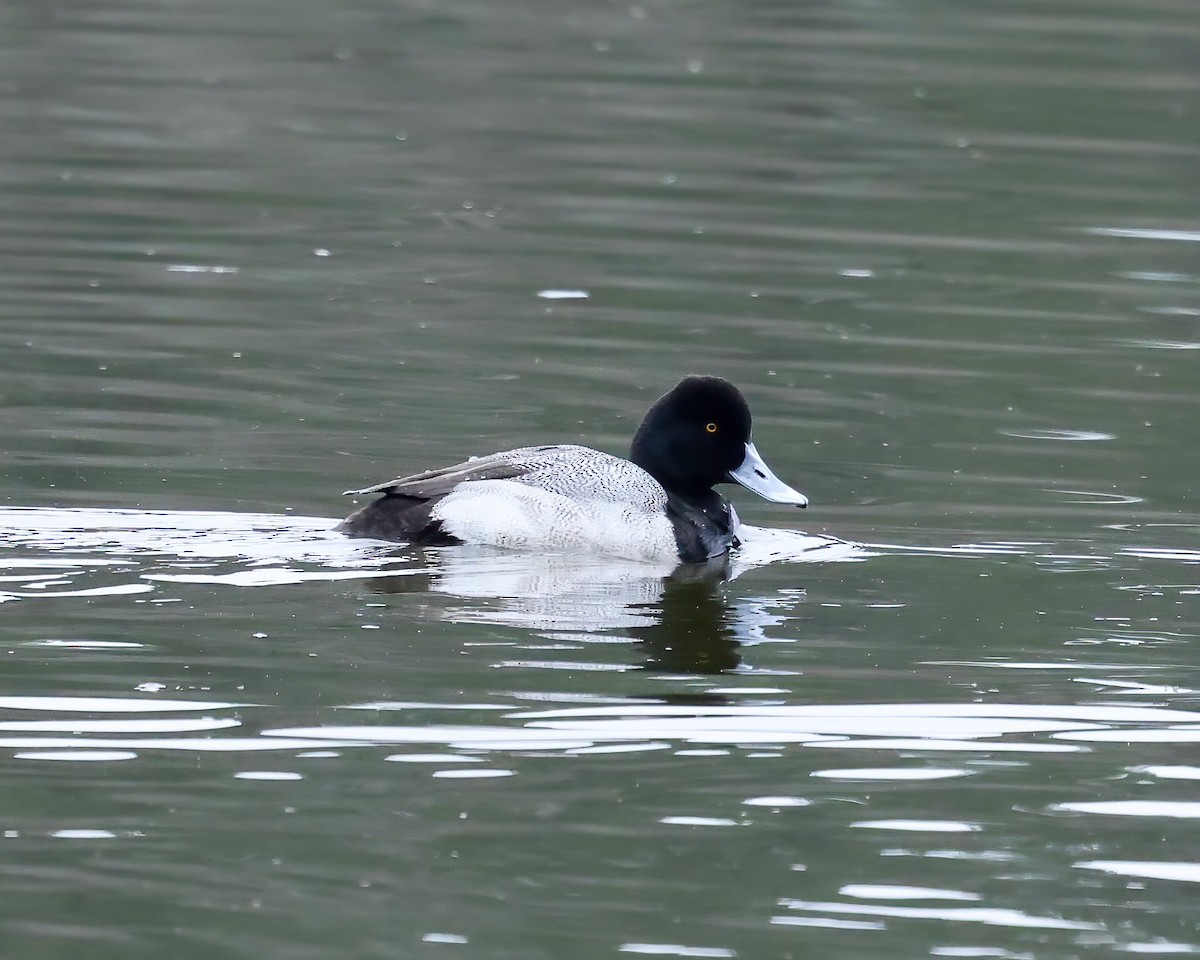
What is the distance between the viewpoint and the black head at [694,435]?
11.1 m

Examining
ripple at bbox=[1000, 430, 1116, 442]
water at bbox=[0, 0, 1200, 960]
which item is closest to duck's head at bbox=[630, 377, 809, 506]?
water at bbox=[0, 0, 1200, 960]

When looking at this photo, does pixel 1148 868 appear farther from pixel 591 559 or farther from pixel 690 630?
pixel 591 559

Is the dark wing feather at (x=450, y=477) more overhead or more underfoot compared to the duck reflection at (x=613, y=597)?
more overhead

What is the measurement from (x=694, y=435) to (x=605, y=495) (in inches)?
33.5

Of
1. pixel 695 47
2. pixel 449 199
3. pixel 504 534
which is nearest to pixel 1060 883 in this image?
pixel 504 534

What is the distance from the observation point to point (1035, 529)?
1109 centimetres

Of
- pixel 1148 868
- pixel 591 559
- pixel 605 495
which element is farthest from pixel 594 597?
pixel 1148 868

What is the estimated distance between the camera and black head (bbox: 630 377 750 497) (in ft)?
36.5

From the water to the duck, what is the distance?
0.17 meters

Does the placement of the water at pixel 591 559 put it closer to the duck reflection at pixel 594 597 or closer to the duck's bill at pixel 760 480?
the duck reflection at pixel 594 597

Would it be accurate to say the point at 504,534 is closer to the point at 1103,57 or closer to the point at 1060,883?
the point at 1060,883

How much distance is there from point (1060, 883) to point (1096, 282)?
11.4m

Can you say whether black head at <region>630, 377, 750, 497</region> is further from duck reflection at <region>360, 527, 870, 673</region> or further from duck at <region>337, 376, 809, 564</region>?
duck reflection at <region>360, 527, 870, 673</region>

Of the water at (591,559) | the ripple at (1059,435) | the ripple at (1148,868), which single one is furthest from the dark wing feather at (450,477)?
the ripple at (1148,868)
